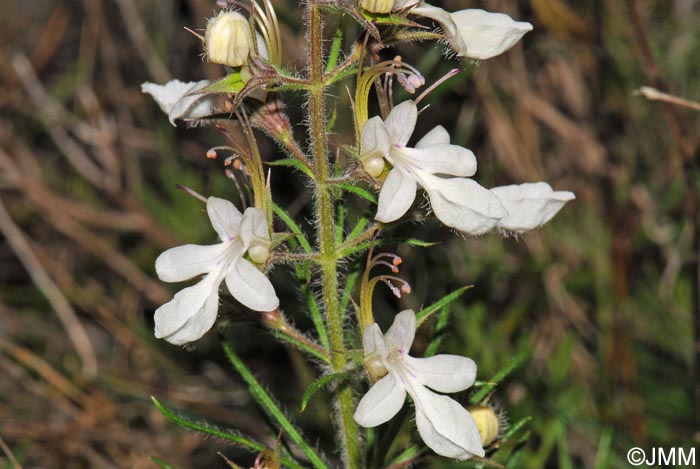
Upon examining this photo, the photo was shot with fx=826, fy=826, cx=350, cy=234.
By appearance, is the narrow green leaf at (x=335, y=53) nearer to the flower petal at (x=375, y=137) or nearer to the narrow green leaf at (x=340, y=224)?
the flower petal at (x=375, y=137)

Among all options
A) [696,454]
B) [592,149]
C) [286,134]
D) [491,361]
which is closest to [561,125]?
[592,149]

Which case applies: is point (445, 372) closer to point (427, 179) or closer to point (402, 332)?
point (402, 332)

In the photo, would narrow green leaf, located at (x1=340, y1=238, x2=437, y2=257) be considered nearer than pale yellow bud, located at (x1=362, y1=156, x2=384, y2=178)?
No

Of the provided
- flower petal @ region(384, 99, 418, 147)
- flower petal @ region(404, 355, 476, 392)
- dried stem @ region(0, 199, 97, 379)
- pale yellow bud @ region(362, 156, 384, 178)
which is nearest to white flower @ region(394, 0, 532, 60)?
flower petal @ region(384, 99, 418, 147)

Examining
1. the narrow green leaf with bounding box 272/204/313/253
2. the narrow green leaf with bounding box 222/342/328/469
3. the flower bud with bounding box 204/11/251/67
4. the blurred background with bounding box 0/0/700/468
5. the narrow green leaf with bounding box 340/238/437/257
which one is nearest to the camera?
the flower bud with bounding box 204/11/251/67

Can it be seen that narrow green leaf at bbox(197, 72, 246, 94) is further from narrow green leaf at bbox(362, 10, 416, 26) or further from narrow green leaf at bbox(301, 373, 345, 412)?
narrow green leaf at bbox(301, 373, 345, 412)

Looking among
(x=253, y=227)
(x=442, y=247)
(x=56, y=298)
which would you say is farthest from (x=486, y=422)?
(x=56, y=298)
